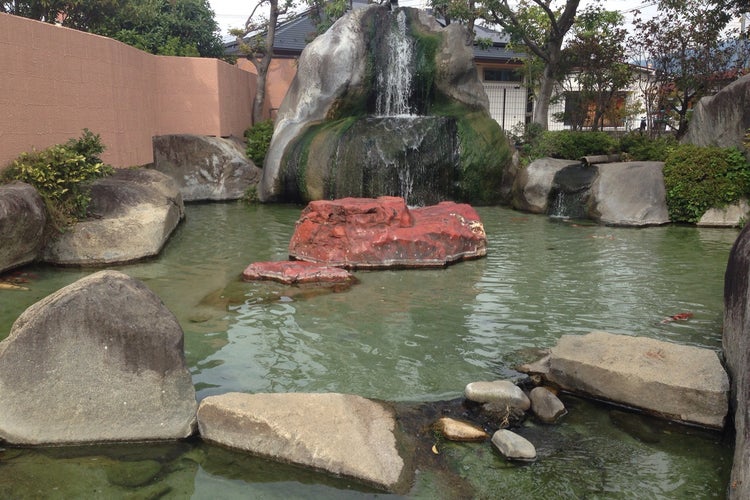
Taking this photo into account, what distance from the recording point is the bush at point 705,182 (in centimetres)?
1269

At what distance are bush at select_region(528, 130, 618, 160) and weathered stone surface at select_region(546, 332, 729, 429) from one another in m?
11.8

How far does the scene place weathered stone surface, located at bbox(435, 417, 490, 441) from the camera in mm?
4309

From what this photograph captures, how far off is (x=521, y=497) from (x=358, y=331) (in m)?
2.95

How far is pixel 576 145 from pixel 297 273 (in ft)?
34.0

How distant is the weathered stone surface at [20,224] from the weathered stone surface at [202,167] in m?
7.88

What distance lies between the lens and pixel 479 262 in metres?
9.54

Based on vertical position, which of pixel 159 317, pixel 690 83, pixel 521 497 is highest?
pixel 690 83

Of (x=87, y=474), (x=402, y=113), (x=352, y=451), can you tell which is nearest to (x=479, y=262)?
(x=352, y=451)

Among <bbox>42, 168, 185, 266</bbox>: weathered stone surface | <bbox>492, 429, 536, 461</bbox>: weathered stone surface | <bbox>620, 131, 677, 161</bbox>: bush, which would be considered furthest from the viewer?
<bbox>620, 131, 677, 161</bbox>: bush

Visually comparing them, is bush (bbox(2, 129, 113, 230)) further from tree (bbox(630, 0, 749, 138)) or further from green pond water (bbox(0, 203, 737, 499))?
tree (bbox(630, 0, 749, 138))

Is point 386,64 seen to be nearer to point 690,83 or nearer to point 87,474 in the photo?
point 690,83

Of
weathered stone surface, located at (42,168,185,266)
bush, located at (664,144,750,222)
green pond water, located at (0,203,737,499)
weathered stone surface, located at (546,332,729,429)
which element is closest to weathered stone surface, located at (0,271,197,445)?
green pond water, located at (0,203,737,499)

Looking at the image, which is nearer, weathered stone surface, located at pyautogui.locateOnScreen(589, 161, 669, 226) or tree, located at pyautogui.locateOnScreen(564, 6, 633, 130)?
weathered stone surface, located at pyautogui.locateOnScreen(589, 161, 669, 226)

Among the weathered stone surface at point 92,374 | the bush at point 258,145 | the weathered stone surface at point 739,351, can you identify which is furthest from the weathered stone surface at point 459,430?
the bush at point 258,145
